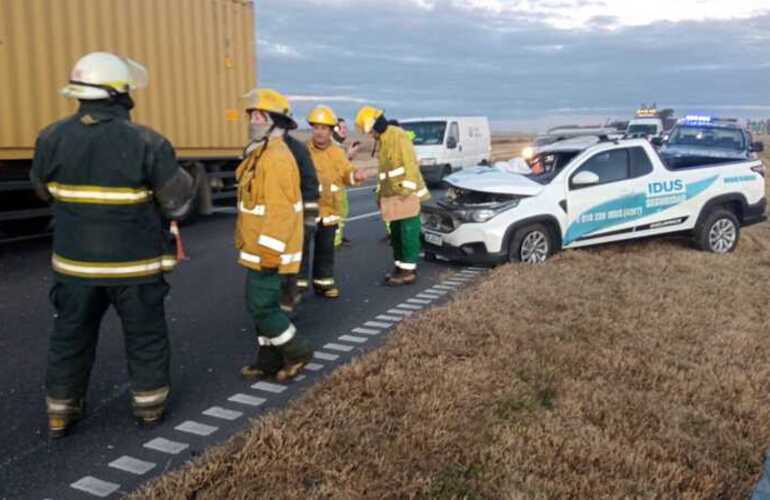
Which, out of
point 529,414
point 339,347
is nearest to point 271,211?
point 339,347

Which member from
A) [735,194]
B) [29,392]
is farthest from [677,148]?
[29,392]

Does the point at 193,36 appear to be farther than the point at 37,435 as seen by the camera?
Yes

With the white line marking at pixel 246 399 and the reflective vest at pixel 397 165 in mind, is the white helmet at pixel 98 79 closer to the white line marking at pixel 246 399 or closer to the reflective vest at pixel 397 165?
the white line marking at pixel 246 399

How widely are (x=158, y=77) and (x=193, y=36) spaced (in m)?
1.25

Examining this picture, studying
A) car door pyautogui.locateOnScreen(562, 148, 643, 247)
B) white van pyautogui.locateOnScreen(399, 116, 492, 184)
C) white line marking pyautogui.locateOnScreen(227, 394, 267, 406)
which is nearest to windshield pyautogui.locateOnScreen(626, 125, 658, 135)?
white van pyautogui.locateOnScreen(399, 116, 492, 184)

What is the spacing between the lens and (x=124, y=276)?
3.92 meters

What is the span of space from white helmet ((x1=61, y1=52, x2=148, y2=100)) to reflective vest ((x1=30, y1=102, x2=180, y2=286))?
0.06 metres

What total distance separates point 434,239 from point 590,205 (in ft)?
6.28

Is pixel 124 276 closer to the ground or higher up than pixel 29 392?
higher up

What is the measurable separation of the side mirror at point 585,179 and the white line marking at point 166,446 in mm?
6175

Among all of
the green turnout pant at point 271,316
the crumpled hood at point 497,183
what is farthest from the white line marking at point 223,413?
the crumpled hood at point 497,183

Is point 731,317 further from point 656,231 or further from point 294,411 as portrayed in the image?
point 294,411

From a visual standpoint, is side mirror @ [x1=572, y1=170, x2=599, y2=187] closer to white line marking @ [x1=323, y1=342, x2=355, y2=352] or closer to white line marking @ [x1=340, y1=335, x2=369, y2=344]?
white line marking @ [x1=340, y1=335, x2=369, y2=344]

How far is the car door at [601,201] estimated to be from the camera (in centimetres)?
896
